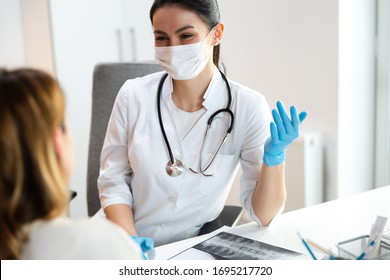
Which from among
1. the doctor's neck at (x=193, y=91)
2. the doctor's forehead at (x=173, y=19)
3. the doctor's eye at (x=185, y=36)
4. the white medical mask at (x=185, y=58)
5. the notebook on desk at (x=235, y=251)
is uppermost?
the doctor's forehead at (x=173, y=19)

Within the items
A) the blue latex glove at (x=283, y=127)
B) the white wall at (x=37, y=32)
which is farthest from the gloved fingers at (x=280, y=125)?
the white wall at (x=37, y=32)

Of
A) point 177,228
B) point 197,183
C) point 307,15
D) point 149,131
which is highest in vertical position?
point 307,15

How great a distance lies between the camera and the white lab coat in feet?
4.25

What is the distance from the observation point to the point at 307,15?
6.93 ft

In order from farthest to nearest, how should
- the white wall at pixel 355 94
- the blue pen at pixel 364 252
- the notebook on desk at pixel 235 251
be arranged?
the white wall at pixel 355 94 < the notebook on desk at pixel 235 251 < the blue pen at pixel 364 252

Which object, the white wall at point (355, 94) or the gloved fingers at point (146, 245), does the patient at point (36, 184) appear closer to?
the gloved fingers at point (146, 245)

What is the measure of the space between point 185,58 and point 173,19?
11 cm

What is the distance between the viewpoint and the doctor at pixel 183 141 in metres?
1.26

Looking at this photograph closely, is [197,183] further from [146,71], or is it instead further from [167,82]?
[146,71]

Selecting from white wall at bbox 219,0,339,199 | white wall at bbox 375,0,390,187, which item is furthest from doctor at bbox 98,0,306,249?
white wall at bbox 375,0,390,187

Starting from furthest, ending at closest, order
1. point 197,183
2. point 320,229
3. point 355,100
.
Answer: point 355,100 < point 197,183 < point 320,229

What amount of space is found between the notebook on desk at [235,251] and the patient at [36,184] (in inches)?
15.3
